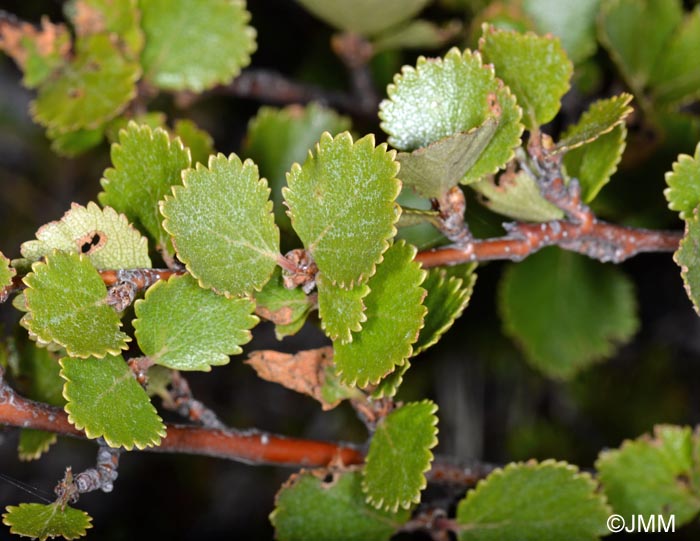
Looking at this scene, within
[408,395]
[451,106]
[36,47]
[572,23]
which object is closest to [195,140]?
[36,47]

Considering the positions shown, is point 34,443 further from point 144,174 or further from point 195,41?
point 195,41

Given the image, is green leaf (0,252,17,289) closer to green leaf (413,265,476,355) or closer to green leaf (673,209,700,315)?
green leaf (413,265,476,355)

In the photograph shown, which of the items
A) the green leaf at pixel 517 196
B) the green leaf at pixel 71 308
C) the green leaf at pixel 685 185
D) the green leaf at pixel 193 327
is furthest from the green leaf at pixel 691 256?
the green leaf at pixel 71 308

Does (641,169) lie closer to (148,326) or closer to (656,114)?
(656,114)

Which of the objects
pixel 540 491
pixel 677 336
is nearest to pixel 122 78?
pixel 540 491

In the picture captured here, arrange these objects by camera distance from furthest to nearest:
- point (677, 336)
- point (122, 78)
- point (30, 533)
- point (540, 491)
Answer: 1. point (677, 336)
2. point (122, 78)
3. point (540, 491)
4. point (30, 533)

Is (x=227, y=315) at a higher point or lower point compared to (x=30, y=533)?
higher

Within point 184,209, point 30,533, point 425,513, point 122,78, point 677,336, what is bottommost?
point 30,533
